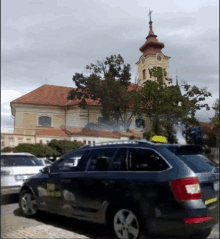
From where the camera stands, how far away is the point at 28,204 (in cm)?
358

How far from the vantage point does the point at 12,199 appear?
4152 mm

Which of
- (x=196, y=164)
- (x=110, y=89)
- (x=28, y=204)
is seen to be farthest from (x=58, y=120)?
(x=28, y=204)

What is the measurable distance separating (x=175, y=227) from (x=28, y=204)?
2.26 metres

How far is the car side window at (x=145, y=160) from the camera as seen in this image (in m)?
2.34

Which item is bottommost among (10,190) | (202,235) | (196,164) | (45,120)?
(202,235)

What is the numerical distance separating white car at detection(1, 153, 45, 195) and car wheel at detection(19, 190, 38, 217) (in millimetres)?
248

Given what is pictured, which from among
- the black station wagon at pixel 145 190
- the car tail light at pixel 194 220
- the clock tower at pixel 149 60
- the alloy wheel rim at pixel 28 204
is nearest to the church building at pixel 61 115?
the clock tower at pixel 149 60

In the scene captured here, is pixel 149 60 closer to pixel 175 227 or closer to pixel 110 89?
pixel 110 89

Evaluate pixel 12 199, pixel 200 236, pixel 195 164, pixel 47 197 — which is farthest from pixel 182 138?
pixel 12 199

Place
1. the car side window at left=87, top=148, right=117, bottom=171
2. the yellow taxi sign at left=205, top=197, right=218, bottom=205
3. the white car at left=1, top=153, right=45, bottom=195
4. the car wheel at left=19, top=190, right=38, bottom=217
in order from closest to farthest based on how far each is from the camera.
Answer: the yellow taxi sign at left=205, top=197, right=218, bottom=205 → the white car at left=1, top=153, right=45, bottom=195 → the car side window at left=87, top=148, right=117, bottom=171 → the car wheel at left=19, top=190, right=38, bottom=217

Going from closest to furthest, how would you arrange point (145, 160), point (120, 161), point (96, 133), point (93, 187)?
point (96, 133) < point (145, 160) < point (120, 161) < point (93, 187)

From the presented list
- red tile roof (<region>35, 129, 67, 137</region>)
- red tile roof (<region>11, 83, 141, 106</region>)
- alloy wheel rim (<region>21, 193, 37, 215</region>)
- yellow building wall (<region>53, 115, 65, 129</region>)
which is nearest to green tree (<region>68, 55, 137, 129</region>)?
red tile roof (<region>11, 83, 141, 106</region>)

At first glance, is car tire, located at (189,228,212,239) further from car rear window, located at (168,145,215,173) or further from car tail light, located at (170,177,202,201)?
car rear window, located at (168,145,215,173)

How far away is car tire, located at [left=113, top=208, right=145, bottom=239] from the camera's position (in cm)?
204
